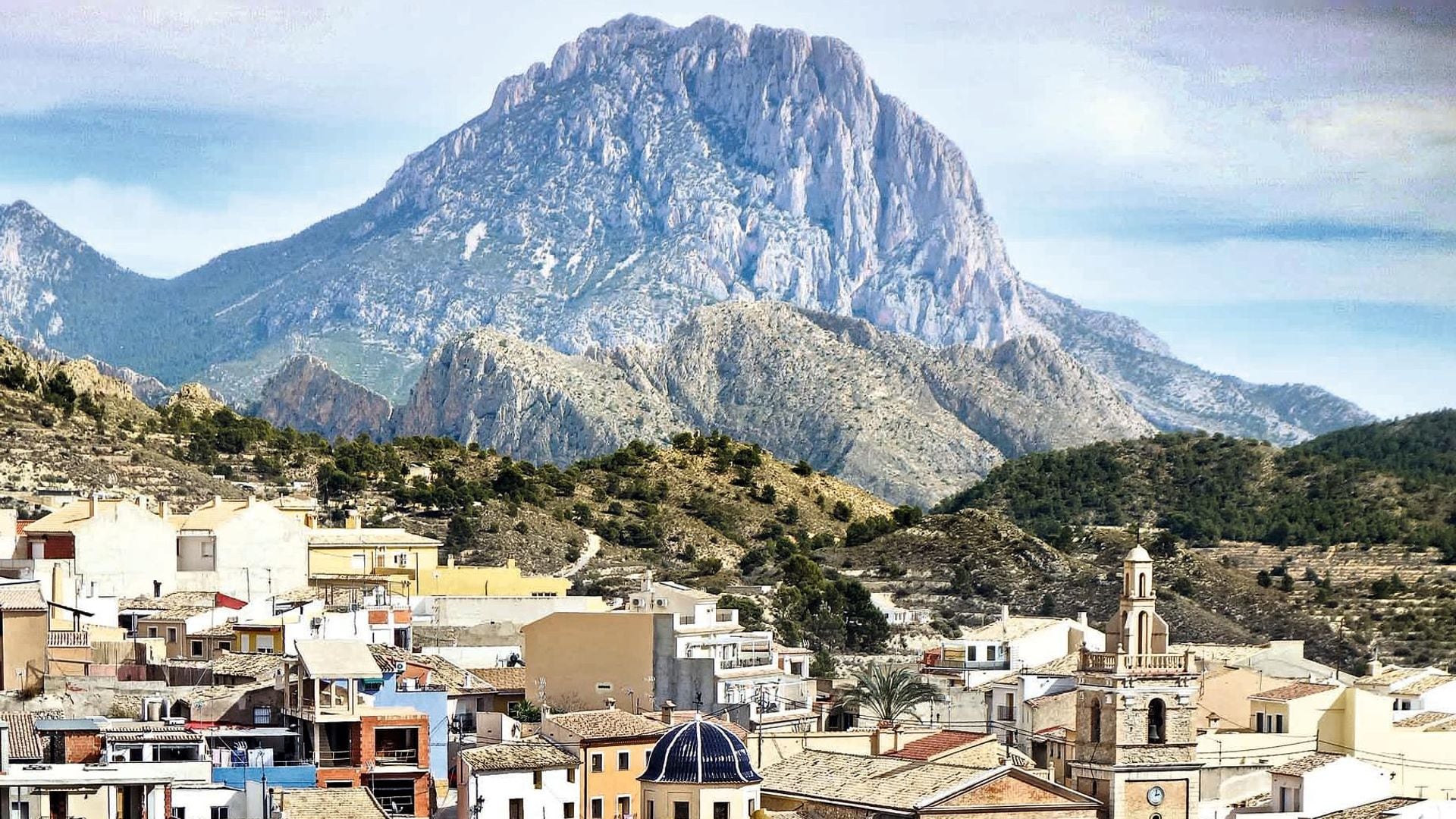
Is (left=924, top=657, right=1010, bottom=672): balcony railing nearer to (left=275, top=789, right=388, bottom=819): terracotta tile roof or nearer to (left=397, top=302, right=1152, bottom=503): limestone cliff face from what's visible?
(left=275, top=789, right=388, bottom=819): terracotta tile roof

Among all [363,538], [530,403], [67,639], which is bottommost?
[67,639]

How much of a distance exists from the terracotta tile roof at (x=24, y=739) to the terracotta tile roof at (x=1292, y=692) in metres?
22.6

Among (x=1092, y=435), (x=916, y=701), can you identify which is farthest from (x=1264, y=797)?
(x=1092, y=435)

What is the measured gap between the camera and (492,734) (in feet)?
138

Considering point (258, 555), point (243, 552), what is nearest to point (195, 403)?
point (258, 555)

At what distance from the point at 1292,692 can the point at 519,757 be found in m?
16.2

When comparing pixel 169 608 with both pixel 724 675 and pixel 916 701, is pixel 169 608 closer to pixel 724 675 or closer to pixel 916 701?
pixel 724 675

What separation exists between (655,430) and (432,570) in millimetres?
→ 89663

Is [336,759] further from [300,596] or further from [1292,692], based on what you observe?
[1292,692]

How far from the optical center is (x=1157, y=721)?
4078 centimetres

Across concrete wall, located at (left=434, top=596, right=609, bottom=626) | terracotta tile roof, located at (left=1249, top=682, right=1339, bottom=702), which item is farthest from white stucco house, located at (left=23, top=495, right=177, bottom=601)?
terracotta tile roof, located at (left=1249, top=682, right=1339, bottom=702)

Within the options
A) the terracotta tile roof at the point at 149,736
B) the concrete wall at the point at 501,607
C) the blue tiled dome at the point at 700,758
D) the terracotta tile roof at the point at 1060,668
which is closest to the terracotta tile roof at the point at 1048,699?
the terracotta tile roof at the point at 1060,668

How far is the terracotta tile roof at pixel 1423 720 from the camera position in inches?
1850

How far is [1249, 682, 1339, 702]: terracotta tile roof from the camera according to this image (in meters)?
46.3
